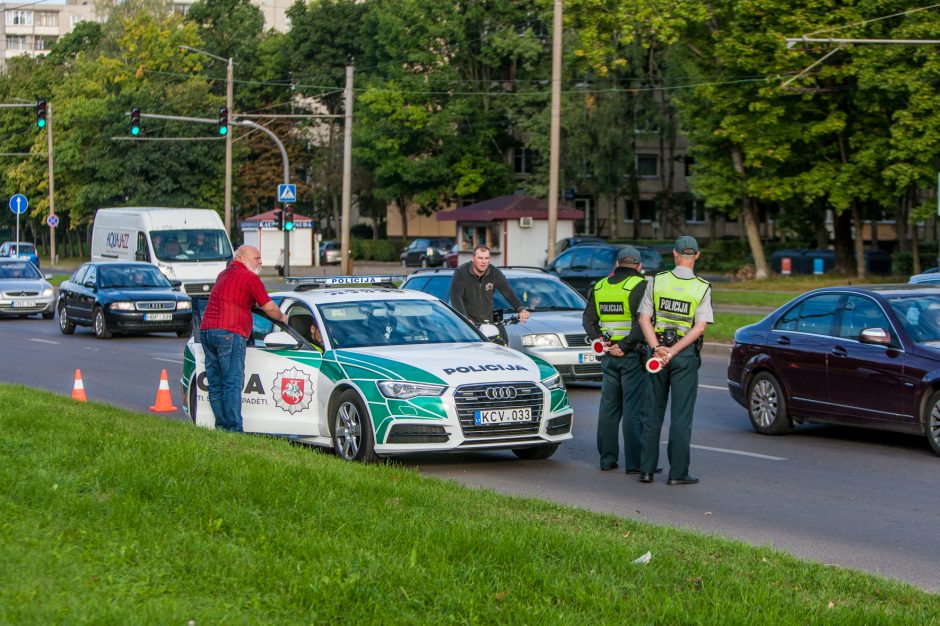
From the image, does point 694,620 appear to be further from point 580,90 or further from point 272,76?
point 272,76

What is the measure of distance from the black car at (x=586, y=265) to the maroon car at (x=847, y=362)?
20194mm

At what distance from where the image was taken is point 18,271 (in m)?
35.8

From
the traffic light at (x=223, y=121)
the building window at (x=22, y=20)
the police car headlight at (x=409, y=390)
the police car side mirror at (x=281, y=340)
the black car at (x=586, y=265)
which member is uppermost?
the building window at (x=22, y=20)

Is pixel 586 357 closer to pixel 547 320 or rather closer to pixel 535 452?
pixel 547 320

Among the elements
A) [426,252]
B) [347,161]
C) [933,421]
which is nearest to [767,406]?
[933,421]

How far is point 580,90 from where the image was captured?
221 ft

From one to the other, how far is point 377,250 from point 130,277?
51.0 metres

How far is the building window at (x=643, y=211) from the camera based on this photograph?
8919cm

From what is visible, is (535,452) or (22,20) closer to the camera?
(535,452)

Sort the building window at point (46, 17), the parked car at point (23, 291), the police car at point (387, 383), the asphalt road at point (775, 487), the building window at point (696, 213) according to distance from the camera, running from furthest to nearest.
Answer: the building window at point (46, 17) < the building window at point (696, 213) < the parked car at point (23, 291) < the police car at point (387, 383) < the asphalt road at point (775, 487)

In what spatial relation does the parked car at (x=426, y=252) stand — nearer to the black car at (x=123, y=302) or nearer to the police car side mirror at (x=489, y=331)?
the black car at (x=123, y=302)

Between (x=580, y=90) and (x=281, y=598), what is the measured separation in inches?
2482

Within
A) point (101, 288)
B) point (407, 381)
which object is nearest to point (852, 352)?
point (407, 381)

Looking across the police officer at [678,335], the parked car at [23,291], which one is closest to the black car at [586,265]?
the parked car at [23,291]
